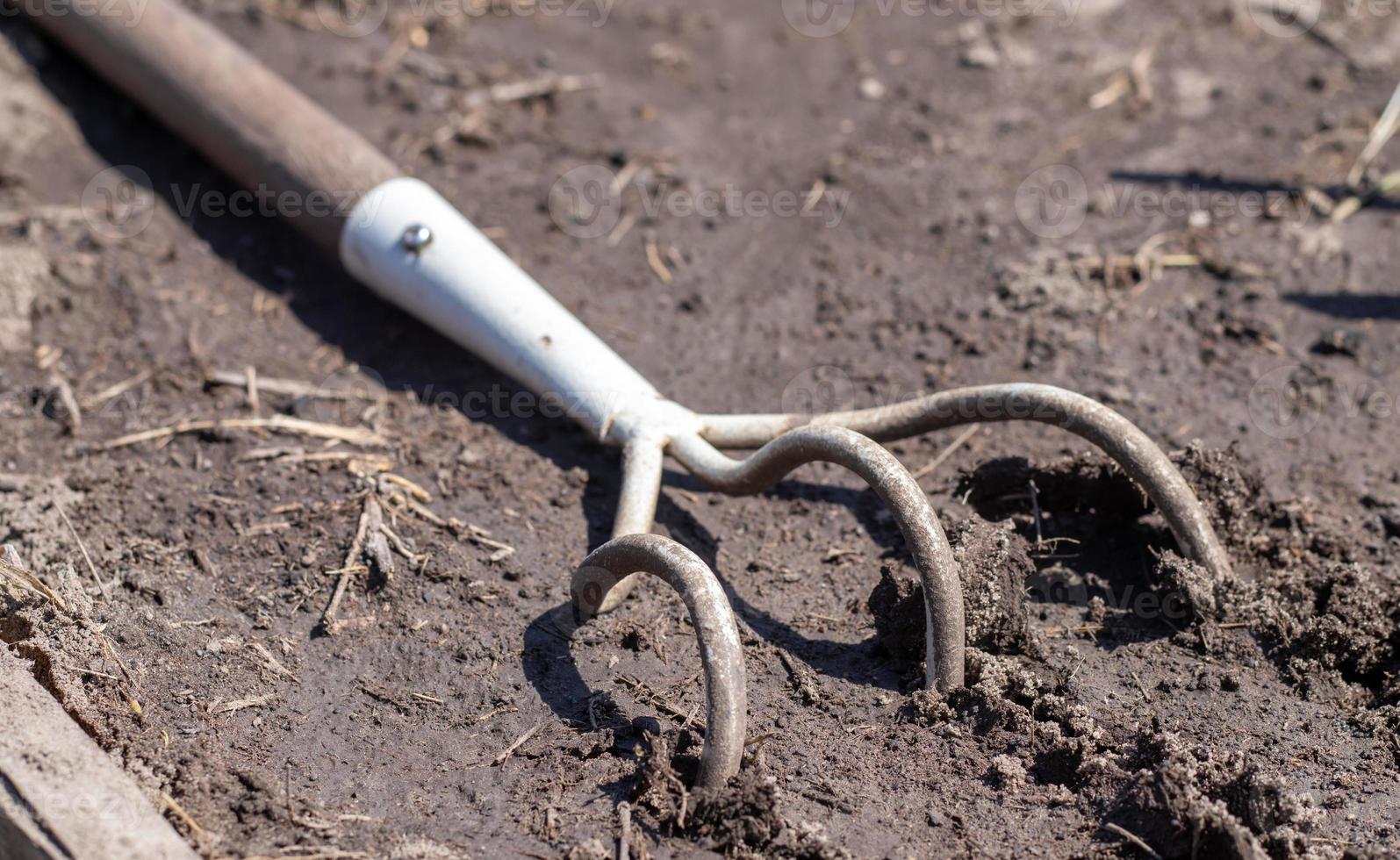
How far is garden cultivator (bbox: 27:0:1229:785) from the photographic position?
2.73 meters

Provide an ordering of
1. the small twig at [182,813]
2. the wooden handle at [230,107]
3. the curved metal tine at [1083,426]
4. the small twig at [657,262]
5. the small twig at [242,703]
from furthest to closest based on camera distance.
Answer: the small twig at [657,262] < the wooden handle at [230,107] < the curved metal tine at [1083,426] < the small twig at [242,703] < the small twig at [182,813]

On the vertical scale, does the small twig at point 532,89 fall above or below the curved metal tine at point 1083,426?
above

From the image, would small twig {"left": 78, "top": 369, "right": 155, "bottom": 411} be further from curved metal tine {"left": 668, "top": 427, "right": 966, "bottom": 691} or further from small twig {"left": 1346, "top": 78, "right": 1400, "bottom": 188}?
small twig {"left": 1346, "top": 78, "right": 1400, "bottom": 188}

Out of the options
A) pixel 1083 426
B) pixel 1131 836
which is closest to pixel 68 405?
pixel 1083 426

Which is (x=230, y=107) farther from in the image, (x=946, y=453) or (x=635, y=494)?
(x=946, y=453)

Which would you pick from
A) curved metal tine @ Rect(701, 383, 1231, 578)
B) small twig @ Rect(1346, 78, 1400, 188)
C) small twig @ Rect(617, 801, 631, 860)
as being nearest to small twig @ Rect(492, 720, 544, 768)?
small twig @ Rect(617, 801, 631, 860)

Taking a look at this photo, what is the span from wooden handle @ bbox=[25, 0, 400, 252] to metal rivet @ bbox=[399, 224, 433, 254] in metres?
0.31

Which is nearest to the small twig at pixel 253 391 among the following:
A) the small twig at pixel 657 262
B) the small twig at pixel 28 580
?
the small twig at pixel 28 580

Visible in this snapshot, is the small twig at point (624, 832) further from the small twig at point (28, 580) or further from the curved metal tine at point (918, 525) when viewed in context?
the small twig at point (28, 580)

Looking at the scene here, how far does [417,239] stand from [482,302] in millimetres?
317

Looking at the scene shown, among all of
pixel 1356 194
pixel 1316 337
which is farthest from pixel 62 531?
pixel 1356 194

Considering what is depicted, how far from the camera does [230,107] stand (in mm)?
4230

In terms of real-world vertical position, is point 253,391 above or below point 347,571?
above

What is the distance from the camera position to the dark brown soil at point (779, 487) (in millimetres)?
2637
